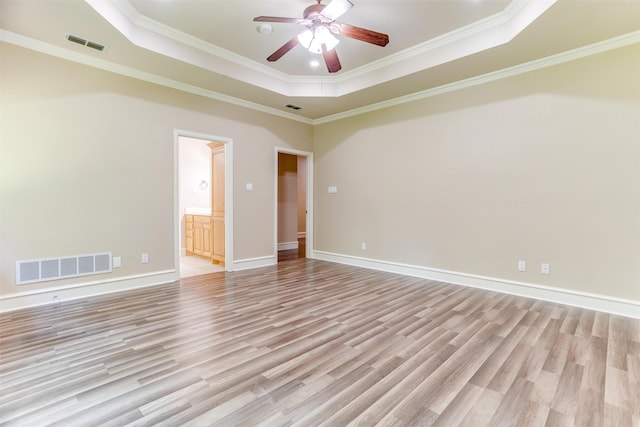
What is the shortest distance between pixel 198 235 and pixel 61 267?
9.57 ft

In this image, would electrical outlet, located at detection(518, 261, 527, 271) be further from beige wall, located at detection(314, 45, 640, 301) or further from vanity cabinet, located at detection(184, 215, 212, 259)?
vanity cabinet, located at detection(184, 215, 212, 259)

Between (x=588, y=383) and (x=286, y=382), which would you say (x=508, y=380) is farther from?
(x=286, y=382)

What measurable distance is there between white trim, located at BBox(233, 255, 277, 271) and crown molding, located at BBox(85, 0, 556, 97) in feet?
9.36

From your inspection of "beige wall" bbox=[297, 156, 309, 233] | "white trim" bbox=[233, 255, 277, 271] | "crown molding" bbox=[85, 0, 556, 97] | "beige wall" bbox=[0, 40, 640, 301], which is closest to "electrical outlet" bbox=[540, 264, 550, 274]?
"beige wall" bbox=[0, 40, 640, 301]

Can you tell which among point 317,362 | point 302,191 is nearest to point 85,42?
point 317,362

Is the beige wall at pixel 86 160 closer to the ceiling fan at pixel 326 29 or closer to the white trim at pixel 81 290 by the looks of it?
the white trim at pixel 81 290

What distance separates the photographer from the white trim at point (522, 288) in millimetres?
3141

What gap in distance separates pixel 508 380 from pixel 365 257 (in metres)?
3.54

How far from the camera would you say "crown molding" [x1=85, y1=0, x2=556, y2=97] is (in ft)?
9.82

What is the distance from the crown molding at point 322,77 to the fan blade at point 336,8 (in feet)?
5.70

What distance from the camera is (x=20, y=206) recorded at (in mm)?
3213

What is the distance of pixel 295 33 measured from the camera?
3527 mm

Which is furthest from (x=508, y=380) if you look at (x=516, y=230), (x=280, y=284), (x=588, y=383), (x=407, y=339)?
(x=280, y=284)

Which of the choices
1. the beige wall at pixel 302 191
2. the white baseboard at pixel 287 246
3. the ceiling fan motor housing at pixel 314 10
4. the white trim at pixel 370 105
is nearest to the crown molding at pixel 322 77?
the white trim at pixel 370 105
